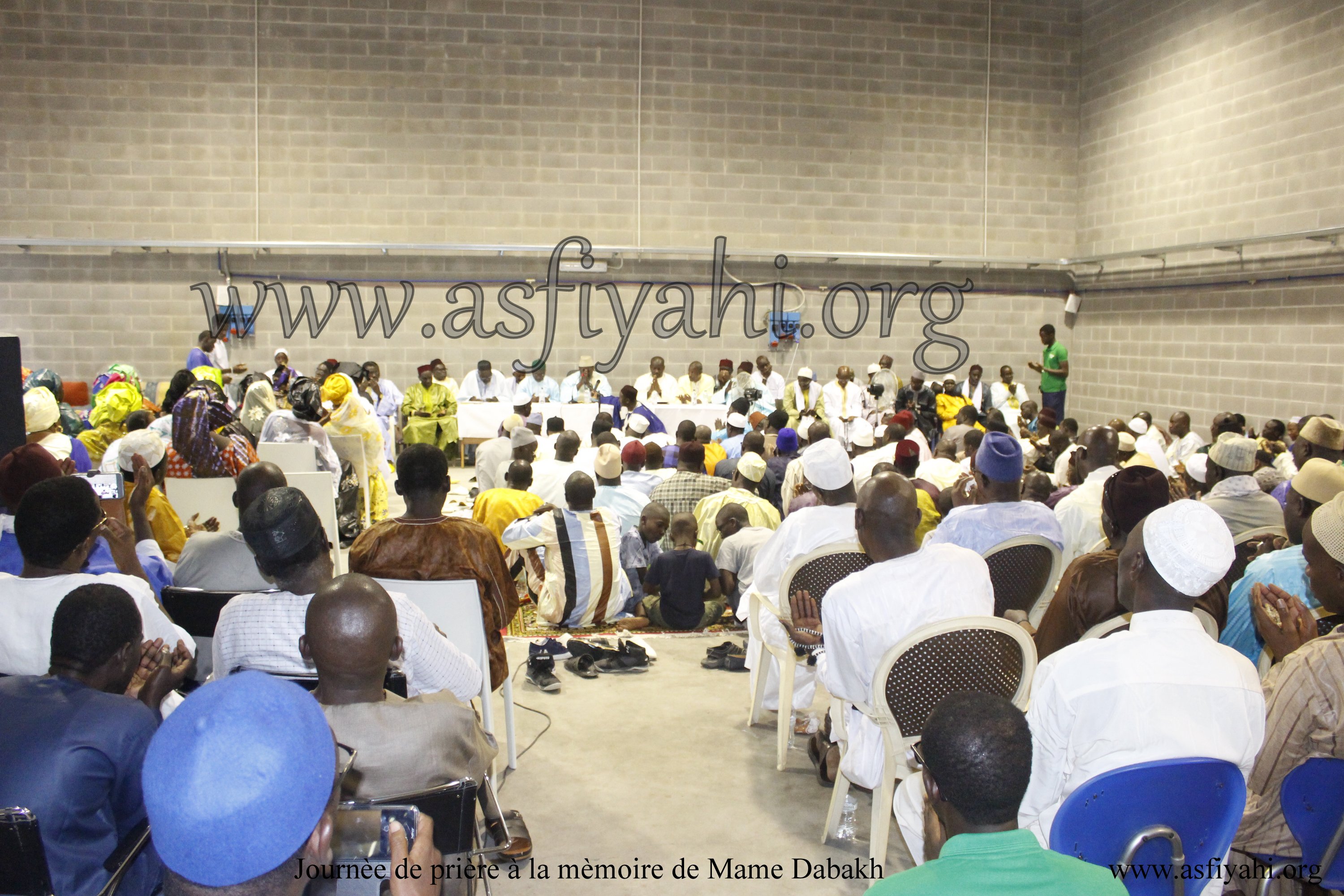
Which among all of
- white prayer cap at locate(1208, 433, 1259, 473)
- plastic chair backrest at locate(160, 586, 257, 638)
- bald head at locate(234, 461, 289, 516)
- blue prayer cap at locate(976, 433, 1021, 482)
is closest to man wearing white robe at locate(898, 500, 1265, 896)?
blue prayer cap at locate(976, 433, 1021, 482)

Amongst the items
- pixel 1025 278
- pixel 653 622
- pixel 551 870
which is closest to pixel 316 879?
pixel 551 870

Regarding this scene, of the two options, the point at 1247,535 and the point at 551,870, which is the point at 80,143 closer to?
the point at 551,870

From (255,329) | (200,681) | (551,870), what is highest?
(255,329)

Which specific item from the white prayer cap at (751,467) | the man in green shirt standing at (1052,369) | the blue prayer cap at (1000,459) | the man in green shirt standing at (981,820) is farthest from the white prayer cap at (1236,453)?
the man in green shirt standing at (1052,369)

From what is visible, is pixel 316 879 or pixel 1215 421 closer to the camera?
pixel 316 879

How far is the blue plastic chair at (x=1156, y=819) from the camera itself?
178cm

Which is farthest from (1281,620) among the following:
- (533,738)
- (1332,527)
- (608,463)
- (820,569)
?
(608,463)

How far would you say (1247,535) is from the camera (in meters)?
3.74

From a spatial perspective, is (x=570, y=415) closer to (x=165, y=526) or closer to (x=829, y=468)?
(x=165, y=526)

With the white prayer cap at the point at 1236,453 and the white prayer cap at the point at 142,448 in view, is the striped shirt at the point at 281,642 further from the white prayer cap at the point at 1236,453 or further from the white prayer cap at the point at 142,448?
the white prayer cap at the point at 1236,453

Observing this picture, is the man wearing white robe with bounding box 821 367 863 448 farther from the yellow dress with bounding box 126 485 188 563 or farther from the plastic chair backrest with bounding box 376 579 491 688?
the plastic chair backrest with bounding box 376 579 491 688

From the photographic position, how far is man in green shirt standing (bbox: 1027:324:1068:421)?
1293 centimetres

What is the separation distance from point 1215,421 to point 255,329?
9848 mm

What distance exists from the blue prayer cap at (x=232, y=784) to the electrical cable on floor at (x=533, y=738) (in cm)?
244
